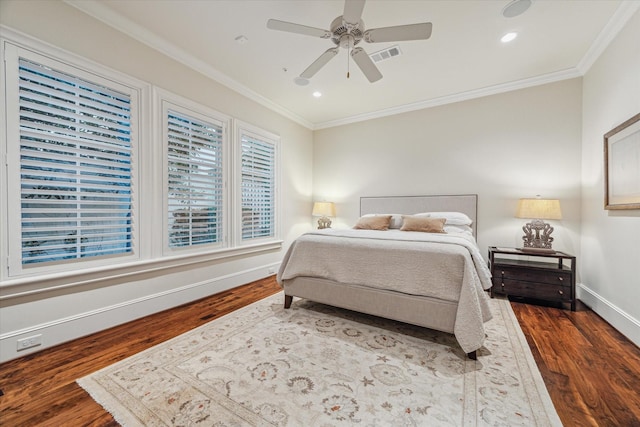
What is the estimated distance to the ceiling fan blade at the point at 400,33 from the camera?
6.18ft

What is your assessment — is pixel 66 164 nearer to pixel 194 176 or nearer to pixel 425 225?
pixel 194 176

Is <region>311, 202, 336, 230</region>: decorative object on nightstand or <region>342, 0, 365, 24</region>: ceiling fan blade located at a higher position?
<region>342, 0, 365, 24</region>: ceiling fan blade

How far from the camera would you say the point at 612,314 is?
95.2 inches

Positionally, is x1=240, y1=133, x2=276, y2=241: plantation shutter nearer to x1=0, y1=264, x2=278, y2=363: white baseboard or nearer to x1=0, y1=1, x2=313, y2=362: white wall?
x1=0, y1=1, x2=313, y2=362: white wall

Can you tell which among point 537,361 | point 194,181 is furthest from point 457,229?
point 194,181

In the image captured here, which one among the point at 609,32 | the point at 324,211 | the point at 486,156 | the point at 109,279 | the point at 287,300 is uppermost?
the point at 609,32

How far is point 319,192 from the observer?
17.4 ft

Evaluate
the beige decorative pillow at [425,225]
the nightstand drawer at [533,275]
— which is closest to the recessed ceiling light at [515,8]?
the beige decorative pillow at [425,225]

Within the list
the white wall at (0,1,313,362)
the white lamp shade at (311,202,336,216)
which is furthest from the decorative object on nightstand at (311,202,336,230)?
the white wall at (0,1,313,362)

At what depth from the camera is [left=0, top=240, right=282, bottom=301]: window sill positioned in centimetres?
188

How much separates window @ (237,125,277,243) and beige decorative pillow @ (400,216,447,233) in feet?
7.07

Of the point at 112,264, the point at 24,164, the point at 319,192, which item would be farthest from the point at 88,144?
the point at 319,192

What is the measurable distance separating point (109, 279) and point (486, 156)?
4808mm

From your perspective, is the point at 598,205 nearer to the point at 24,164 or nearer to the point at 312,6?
the point at 312,6
